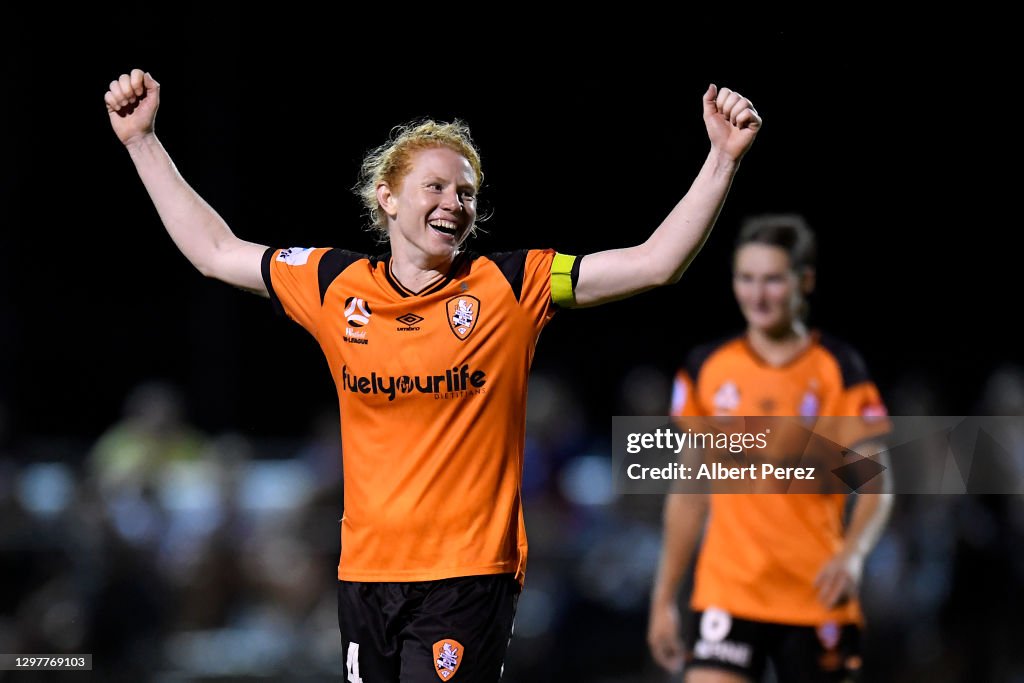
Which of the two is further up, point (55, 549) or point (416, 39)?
point (416, 39)

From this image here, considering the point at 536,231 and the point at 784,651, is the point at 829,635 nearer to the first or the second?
the point at 784,651

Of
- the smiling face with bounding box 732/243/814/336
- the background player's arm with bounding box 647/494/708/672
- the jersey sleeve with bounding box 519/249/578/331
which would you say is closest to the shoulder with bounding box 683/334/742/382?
the smiling face with bounding box 732/243/814/336

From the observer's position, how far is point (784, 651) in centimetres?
469

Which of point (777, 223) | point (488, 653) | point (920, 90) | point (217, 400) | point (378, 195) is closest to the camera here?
point (488, 653)

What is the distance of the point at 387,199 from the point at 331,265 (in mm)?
253

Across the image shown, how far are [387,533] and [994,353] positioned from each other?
8.76 meters

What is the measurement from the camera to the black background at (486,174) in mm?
9242

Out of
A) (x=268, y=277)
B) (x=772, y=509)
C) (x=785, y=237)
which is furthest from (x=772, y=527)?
(x=268, y=277)

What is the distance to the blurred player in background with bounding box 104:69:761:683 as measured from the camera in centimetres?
322

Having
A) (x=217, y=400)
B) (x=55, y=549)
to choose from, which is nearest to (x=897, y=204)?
(x=217, y=400)

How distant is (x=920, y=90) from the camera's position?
10.0m

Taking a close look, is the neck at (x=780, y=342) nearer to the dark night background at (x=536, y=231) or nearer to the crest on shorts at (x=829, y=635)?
the crest on shorts at (x=829, y=635)

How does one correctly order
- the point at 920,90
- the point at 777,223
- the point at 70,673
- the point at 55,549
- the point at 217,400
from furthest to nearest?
the point at 217,400 < the point at 920,90 < the point at 55,549 < the point at 70,673 < the point at 777,223

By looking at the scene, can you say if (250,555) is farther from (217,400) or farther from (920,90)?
(920,90)
